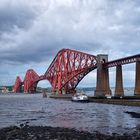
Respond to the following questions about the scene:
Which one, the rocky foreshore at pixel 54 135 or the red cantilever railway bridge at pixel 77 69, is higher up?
the red cantilever railway bridge at pixel 77 69

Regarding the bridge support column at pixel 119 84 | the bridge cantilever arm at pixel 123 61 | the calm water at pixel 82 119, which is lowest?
the calm water at pixel 82 119

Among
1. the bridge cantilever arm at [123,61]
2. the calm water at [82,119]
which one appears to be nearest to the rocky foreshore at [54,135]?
the calm water at [82,119]

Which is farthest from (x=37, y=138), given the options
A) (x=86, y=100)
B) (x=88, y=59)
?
(x=88, y=59)

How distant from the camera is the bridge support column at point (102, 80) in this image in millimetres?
134250

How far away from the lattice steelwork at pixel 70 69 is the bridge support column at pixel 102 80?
15.5m

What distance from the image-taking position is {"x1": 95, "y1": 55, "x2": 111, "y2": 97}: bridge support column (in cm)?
13425

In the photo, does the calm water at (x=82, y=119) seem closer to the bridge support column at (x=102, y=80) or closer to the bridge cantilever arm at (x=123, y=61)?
the bridge cantilever arm at (x=123, y=61)

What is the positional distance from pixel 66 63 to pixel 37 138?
15517 centimetres

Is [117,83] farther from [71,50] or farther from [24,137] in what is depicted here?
[24,137]

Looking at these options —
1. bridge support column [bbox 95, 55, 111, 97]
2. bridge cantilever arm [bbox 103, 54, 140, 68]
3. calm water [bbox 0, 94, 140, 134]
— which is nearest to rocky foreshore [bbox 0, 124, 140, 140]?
calm water [bbox 0, 94, 140, 134]

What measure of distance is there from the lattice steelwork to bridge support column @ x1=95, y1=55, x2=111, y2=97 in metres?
15.5

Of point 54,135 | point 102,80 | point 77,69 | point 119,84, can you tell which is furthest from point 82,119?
point 77,69

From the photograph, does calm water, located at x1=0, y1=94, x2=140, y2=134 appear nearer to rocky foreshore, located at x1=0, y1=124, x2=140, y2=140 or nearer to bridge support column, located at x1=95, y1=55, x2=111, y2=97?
rocky foreshore, located at x1=0, y1=124, x2=140, y2=140

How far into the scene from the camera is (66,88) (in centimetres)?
18588
